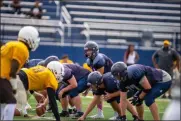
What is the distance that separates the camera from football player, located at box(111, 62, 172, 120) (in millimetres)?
8641

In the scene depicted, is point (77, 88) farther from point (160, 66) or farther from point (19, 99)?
point (160, 66)

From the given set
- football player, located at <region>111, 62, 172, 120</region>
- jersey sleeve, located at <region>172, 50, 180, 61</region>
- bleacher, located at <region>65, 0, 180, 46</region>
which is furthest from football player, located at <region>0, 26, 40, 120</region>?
bleacher, located at <region>65, 0, 180, 46</region>

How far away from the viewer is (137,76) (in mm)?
8656

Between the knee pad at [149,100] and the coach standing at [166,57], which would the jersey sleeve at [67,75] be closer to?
the knee pad at [149,100]

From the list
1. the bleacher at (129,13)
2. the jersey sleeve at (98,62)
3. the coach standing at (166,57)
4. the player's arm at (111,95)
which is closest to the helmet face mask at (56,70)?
the player's arm at (111,95)

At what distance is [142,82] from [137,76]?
0.42 feet

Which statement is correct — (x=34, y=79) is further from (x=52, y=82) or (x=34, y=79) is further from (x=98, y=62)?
(x=98, y=62)

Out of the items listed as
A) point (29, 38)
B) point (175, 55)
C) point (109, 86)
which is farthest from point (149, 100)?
point (175, 55)

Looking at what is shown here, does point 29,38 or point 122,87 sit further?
point 122,87

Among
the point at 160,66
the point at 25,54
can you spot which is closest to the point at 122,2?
the point at 160,66

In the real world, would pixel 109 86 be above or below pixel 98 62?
below

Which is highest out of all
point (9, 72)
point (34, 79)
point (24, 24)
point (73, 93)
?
point (9, 72)

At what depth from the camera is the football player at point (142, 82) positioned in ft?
28.3

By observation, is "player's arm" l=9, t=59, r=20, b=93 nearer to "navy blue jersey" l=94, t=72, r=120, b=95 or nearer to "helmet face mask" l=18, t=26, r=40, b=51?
"helmet face mask" l=18, t=26, r=40, b=51
